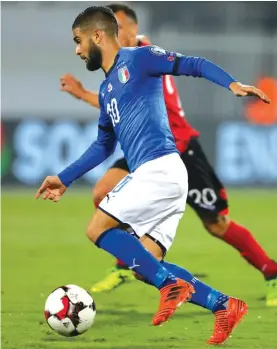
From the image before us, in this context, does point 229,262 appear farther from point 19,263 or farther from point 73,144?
point 73,144

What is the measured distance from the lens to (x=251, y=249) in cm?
790

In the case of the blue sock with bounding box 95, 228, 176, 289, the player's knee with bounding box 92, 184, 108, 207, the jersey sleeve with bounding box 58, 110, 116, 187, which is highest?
the jersey sleeve with bounding box 58, 110, 116, 187

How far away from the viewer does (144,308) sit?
24.7 feet

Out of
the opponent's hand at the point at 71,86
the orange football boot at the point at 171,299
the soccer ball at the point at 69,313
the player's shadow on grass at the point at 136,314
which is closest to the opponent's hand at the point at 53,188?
the soccer ball at the point at 69,313

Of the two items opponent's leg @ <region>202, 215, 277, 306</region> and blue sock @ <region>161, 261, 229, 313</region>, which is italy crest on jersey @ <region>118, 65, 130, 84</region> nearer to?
blue sock @ <region>161, 261, 229, 313</region>

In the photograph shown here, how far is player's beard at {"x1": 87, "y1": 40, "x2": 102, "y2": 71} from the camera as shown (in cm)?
618

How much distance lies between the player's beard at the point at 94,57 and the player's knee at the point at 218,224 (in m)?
2.26

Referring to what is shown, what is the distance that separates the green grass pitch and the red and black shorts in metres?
0.74

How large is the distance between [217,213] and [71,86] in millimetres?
1544

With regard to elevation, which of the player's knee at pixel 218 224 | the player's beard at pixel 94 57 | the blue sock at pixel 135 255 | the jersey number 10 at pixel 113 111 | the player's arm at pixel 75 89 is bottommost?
the player's knee at pixel 218 224

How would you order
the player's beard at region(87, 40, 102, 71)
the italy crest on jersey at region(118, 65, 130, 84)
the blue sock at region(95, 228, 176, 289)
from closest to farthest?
the blue sock at region(95, 228, 176, 289) < the italy crest on jersey at region(118, 65, 130, 84) < the player's beard at region(87, 40, 102, 71)

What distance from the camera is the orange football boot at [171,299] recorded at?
571cm

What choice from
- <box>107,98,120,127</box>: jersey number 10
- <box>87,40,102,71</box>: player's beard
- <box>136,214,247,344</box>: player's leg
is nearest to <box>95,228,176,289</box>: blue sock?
<box>136,214,247,344</box>: player's leg

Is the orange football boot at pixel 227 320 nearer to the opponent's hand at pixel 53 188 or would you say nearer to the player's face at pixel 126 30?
the opponent's hand at pixel 53 188
